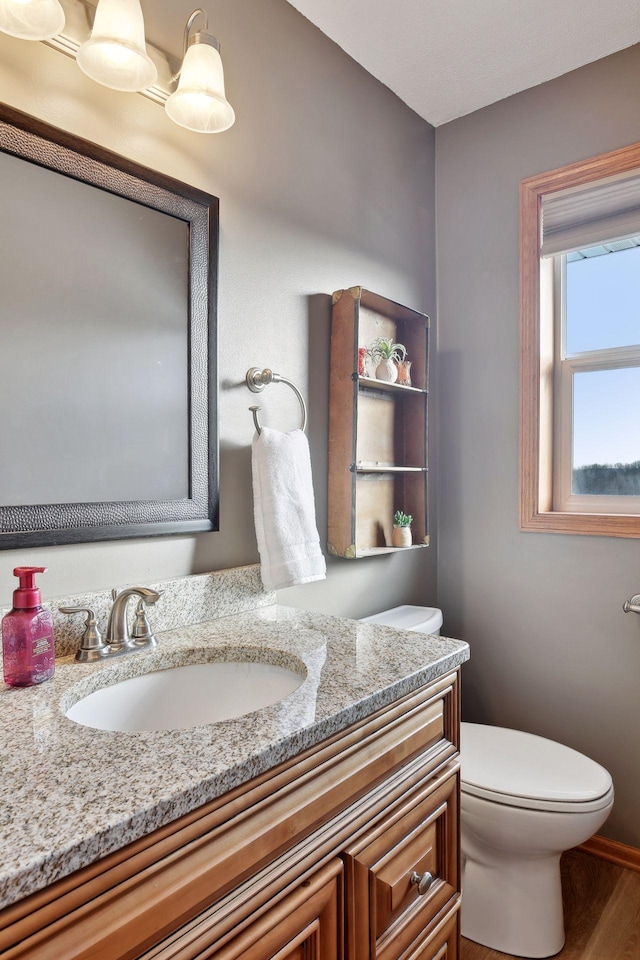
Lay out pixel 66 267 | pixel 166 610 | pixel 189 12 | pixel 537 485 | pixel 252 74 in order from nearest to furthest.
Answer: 1. pixel 66 267
2. pixel 166 610
3. pixel 189 12
4. pixel 252 74
5. pixel 537 485

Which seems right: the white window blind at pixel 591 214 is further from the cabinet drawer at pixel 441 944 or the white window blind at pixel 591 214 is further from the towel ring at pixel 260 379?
the cabinet drawer at pixel 441 944

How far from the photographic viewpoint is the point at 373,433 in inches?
73.5

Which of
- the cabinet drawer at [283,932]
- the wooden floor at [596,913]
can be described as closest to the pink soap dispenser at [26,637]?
the cabinet drawer at [283,932]

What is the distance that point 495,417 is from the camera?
206 centimetres

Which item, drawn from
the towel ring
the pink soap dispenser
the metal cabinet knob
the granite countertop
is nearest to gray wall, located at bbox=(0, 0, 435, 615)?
the towel ring

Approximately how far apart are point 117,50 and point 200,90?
0.18 m

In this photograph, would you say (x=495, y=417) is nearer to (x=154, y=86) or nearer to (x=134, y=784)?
(x=154, y=86)

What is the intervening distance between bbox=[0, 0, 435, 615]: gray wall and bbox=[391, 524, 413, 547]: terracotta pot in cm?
9

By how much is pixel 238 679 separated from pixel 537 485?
1286 mm

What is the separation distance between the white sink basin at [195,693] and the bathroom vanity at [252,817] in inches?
1.0

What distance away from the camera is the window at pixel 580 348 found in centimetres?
188

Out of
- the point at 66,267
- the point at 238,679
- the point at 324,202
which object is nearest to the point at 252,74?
the point at 324,202

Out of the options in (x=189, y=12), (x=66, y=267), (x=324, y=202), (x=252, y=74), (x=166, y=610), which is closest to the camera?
(x=66, y=267)

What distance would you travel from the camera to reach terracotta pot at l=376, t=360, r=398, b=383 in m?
1.77
